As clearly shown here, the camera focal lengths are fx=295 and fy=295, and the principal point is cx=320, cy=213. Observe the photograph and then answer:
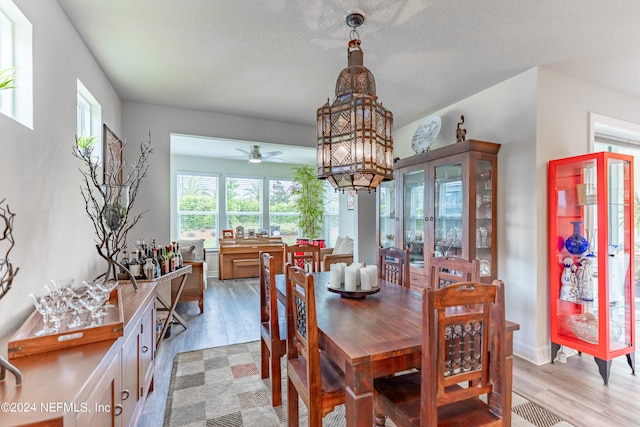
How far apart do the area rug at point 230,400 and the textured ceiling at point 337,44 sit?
9.05 ft

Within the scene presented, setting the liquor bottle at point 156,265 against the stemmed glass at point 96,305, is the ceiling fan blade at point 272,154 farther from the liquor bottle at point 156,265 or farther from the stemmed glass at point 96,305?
the stemmed glass at point 96,305

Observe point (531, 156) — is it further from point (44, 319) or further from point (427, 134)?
point (44, 319)

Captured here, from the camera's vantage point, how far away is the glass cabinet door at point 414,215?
372cm

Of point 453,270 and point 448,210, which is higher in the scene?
point 448,210

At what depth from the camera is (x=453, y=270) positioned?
2322 millimetres

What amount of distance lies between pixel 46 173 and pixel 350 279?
207cm

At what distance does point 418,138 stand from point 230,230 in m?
4.78

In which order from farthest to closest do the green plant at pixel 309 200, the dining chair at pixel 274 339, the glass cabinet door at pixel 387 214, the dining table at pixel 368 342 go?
1. the green plant at pixel 309 200
2. the glass cabinet door at pixel 387 214
3. the dining chair at pixel 274 339
4. the dining table at pixel 368 342

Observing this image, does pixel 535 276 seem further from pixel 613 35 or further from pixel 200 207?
pixel 200 207

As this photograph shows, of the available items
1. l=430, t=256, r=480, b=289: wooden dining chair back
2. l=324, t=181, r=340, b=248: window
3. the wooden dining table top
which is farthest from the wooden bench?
l=430, t=256, r=480, b=289: wooden dining chair back

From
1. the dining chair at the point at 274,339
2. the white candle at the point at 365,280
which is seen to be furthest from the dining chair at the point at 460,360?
the dining chair at the point at 274,339

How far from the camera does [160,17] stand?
2.08m

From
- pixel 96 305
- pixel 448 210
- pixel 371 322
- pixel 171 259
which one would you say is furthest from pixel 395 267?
pixel 171 259

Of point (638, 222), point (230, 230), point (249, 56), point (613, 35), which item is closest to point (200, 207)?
point (230, 230)
